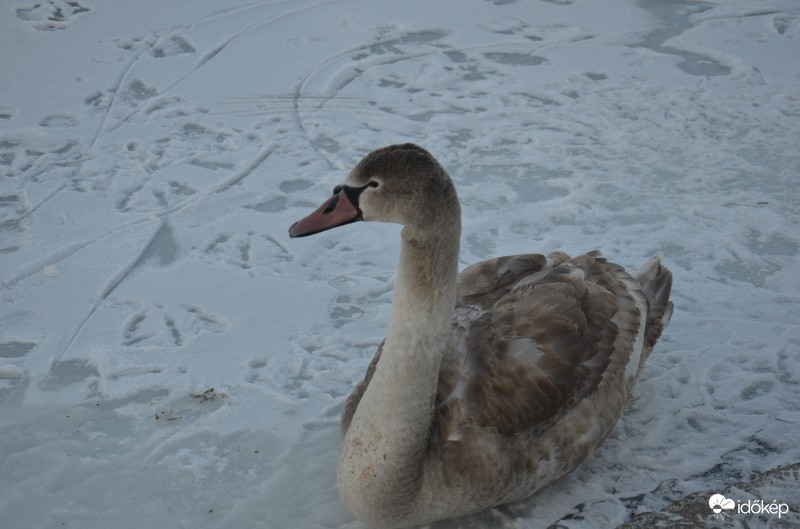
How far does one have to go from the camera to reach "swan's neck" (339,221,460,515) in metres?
3.42

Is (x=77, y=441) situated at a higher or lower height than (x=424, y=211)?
lower

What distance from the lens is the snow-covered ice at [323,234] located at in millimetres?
4098

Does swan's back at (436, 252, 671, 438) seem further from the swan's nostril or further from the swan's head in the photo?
the swan's nostril

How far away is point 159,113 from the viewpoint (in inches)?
285

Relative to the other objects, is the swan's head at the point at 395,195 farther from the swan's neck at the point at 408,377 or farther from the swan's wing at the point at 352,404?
the swan's wing at the point at 352,404

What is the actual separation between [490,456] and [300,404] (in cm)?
123

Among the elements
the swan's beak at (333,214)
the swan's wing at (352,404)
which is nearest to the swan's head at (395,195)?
the swan's beak at (333,214)

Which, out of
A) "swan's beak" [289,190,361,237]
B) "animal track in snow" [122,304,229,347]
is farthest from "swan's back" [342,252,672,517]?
"animal track in snow" [122,304,229,347]

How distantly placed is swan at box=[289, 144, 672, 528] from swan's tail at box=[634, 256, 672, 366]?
0.36m

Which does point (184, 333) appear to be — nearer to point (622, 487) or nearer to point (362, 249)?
point (362, 249)

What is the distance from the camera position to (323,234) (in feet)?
19.6

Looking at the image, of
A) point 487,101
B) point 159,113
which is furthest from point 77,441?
point 487,101

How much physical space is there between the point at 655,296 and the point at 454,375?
149 cm

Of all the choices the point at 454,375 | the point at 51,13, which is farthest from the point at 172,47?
the point at 454,375
